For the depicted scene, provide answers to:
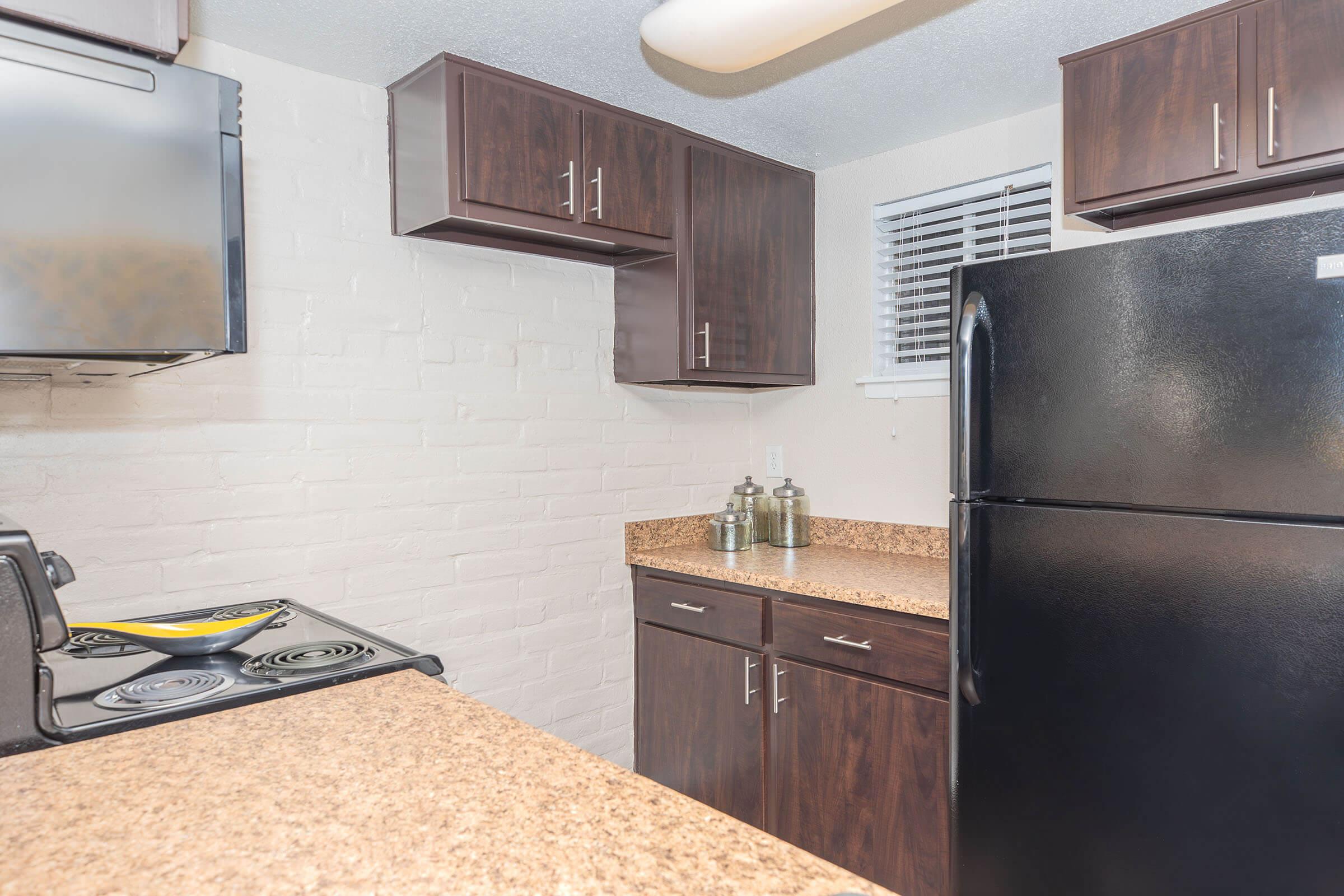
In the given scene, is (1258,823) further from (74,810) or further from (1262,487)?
(74,810)

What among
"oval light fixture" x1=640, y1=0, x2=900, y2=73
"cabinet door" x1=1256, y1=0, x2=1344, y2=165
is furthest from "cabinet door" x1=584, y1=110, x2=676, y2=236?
"cabinet door" x1=1256, y1=0, x2=1344, y2=165

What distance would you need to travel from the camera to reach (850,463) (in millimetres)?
2781

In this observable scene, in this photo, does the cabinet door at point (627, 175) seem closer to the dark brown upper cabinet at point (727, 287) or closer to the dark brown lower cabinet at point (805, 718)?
the dark brown upper cabinet at point (727, 287)

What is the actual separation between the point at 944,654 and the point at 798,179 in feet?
5.63

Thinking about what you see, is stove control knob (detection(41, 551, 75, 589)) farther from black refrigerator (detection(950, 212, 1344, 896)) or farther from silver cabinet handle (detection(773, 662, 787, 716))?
silver cabinet handle (detection(773, 662, 787, 716))

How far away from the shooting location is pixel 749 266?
264cm

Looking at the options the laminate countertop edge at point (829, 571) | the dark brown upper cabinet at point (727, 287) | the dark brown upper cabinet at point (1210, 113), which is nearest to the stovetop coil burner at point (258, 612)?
the laminate countertop edge at point (829, 571)

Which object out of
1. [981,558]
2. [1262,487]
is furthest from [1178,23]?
[981,558]

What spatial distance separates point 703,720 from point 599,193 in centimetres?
157

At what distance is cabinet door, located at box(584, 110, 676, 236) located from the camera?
2.20 metres

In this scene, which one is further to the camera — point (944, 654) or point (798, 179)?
point (798, 179)

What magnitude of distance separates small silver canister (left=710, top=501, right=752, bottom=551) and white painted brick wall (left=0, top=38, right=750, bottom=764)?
21 centimetres

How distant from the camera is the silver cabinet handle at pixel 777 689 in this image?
2.21 meters

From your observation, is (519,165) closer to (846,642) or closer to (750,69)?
(750,69)
